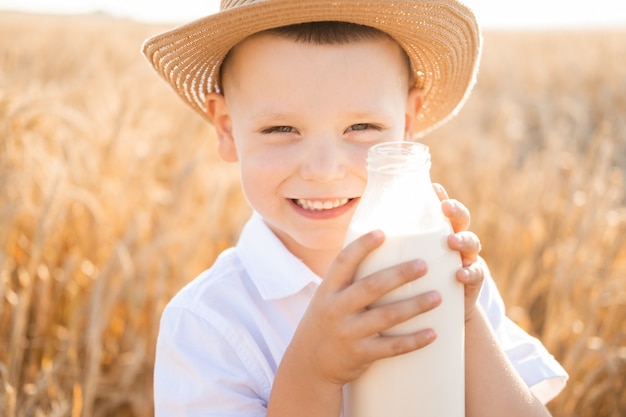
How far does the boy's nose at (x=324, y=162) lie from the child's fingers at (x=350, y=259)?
0.23m

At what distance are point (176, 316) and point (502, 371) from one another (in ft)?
1.75

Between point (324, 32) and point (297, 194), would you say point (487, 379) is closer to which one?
point (297, 194)

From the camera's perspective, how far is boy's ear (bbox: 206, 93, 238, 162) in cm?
144

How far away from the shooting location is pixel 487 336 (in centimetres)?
113

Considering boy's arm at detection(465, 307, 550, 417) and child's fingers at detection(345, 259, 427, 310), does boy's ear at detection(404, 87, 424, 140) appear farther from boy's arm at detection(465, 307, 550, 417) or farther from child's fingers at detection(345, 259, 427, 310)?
child's fingers at detection(345, 259, 427, 310)

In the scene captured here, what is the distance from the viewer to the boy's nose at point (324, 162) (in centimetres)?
115

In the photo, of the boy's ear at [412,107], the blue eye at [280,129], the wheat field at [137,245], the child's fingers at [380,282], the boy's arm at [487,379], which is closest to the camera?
the child's fingers at [380,282]

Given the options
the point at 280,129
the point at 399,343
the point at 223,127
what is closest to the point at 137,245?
the point at 223,127

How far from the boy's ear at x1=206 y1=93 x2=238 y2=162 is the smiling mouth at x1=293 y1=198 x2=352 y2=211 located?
0.27 meters

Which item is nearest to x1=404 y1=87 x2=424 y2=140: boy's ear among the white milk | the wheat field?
the white milk

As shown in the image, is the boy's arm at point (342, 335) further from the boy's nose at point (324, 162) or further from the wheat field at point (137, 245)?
the wheat field at point (137, 245)

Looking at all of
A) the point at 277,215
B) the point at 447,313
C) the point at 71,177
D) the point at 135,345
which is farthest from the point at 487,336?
the point at 71,177

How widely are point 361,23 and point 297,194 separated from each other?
0.30m

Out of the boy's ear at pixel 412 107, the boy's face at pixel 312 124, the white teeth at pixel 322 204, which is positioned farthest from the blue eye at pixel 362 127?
the boy's ear at pixel 412 107
